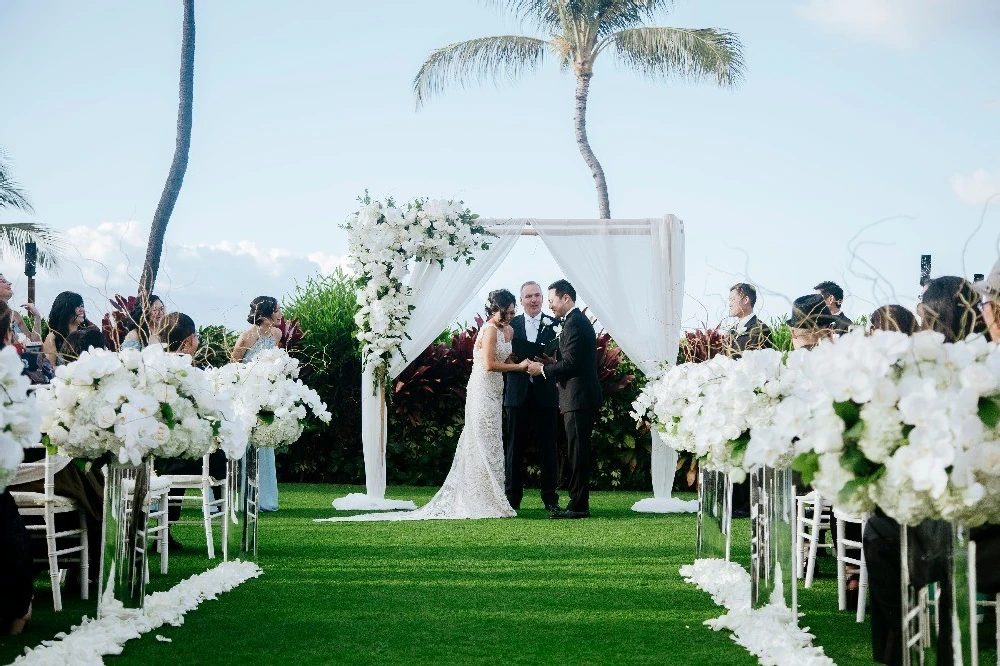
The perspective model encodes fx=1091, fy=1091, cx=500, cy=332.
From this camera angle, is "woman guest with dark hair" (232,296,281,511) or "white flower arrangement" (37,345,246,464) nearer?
"white flower arrangement" (37,345,246,464)

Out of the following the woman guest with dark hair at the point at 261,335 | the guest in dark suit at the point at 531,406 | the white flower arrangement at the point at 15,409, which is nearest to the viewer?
the white flower arrangement at the point at 15,409

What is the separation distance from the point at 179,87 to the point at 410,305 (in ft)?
32.9

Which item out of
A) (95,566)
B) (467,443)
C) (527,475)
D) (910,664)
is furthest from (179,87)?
(910,664)

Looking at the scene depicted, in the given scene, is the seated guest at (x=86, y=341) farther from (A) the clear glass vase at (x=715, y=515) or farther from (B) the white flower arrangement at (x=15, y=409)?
(A) the clear glass vase at (x=715, y=515)

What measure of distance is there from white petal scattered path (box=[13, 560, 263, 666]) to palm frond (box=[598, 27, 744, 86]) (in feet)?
63.1

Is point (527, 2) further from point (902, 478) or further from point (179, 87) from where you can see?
point (902, 478)

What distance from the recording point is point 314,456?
14461 mm

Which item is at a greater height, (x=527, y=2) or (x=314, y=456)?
(x=527, y=2)

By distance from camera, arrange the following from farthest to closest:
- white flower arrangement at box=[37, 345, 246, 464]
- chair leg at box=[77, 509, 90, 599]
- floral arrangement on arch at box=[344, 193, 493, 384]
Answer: floral arrangement on arch at box=[344, 193, 493, 384]
chair leg at box=[77, 509, 90, 599]
white flower arrangement at box=[37, 345, 246, 464]

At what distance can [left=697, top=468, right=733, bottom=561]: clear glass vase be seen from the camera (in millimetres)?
6753

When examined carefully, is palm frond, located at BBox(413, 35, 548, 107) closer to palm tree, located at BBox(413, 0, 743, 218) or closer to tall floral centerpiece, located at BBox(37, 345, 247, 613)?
palm tree, located at BBox(413, 0, 743, 218)

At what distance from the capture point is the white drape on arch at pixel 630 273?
11742 millimetres

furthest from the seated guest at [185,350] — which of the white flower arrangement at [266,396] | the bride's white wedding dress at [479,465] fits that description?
the bride's white wedding dress at [479,465]

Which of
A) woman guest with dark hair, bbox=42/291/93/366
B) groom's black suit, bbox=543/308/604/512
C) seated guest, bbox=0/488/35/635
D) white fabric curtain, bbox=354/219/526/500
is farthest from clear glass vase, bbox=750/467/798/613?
white fabric curtain, bbox=354/219/526/500
